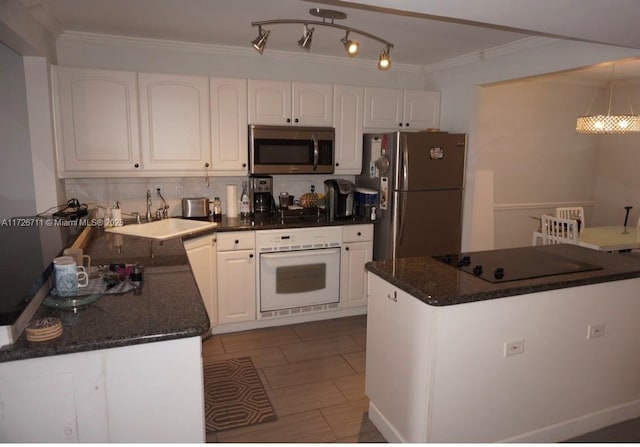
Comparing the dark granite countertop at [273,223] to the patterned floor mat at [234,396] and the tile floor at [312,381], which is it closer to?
the tile floor at [312,381]

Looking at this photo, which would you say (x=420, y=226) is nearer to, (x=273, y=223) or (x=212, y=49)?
(x=273, y=223)

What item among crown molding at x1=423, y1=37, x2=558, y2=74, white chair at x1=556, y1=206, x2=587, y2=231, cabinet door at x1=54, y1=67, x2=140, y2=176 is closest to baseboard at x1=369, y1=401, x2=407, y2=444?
cabinet door at x1=54, y1=67, x2=140, y2=176

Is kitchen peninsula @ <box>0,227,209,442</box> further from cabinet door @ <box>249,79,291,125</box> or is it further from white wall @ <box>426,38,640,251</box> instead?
white wall @ <box>426,38,640,251</box>

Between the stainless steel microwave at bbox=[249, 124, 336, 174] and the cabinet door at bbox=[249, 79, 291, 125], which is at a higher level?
the cabinet door at bbox=[249, 79, 291, 125]

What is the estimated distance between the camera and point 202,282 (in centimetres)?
355

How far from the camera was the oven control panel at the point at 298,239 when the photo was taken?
3.76m

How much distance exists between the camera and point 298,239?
152 inches

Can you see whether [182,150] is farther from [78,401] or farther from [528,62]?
[528,62]

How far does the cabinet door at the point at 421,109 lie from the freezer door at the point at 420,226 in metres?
0.86

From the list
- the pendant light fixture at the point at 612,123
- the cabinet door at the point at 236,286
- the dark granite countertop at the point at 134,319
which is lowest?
the cabinet door at the point at 236,286

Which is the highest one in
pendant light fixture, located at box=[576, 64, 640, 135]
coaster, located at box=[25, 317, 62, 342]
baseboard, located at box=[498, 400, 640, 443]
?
pendant light fixture, located at box=[576, 64, 640, 135]

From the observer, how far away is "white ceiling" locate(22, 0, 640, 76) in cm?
187

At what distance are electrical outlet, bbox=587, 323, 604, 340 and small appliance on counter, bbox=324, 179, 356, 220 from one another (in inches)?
89.6

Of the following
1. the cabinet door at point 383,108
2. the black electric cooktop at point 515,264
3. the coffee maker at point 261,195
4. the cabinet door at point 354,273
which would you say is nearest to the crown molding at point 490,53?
the cabinet door at point 383,108
